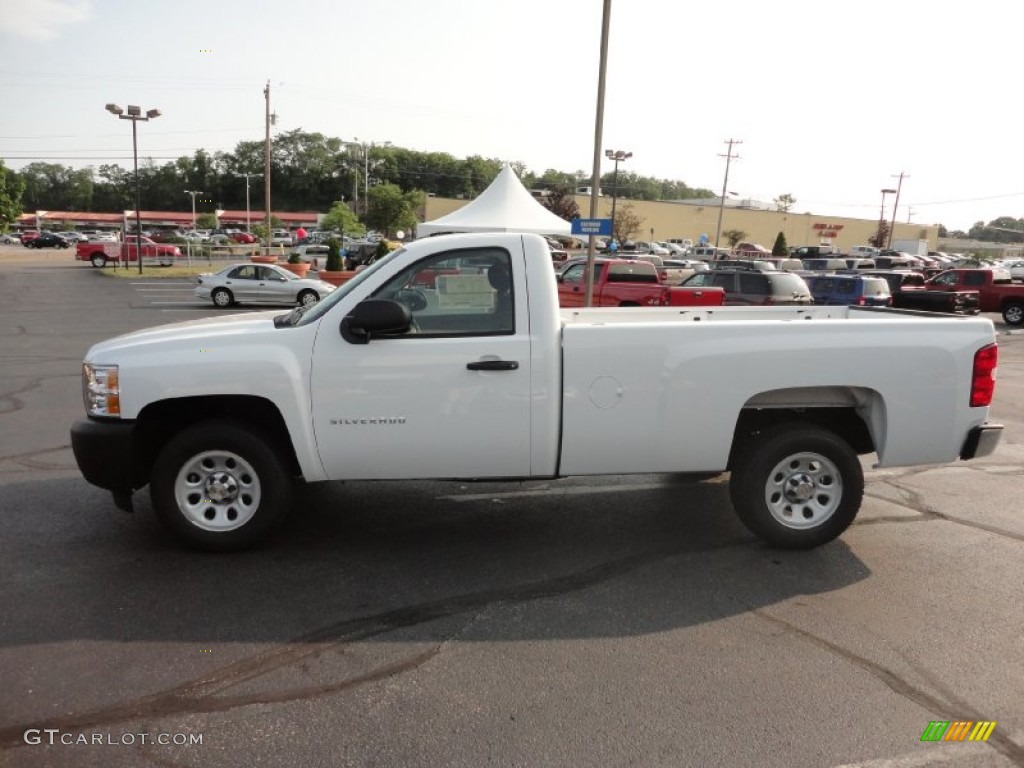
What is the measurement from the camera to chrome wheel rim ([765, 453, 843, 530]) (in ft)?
16.4

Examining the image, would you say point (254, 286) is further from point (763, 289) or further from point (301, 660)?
point (301, 660)

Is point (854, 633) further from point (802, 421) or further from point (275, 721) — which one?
point (275, 721)

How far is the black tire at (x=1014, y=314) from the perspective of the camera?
80.3ft

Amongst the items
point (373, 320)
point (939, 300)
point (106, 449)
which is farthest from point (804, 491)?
point (939, 300)

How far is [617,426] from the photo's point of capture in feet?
15.5

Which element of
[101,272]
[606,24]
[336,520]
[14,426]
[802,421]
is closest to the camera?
[802,421]

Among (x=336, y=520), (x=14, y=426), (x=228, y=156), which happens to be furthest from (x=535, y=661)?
(x=228, y=156)

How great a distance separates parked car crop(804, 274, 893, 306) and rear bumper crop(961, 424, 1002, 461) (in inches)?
689

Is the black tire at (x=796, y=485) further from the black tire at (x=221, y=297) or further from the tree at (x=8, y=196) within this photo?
the tree at (x=8, y=196)

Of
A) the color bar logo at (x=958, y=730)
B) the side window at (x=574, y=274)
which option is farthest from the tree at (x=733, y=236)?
the color bar logo at (x=958, y=730)

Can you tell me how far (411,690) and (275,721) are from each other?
1.89ft

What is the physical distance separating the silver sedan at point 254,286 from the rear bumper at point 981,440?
69.8 ft

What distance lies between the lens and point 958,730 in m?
3.20

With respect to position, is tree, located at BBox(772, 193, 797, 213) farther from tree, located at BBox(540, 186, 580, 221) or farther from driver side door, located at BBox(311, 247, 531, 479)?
driver side door, located at BBox(311, 247, 531, 479)
